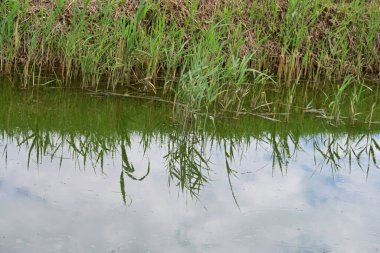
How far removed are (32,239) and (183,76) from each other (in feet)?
7.05

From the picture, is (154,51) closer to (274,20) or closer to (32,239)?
(274,20)

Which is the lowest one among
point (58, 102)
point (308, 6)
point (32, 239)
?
point (32, 239)

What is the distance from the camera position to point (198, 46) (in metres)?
5.57

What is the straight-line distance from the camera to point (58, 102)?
5570 millimetres

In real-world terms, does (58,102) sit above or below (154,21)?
below

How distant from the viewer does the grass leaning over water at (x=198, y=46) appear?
5734 millimetres

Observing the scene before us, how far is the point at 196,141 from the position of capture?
4.90m

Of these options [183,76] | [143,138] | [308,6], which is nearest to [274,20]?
[308,6]

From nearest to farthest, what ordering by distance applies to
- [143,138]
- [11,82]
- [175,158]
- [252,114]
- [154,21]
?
[175,158]
[143,138]
[252,114]
[11,82]
[154,21]

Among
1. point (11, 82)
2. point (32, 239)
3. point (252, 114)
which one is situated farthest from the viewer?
point (11, 82)

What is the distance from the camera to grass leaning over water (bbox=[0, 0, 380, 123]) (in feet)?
18.8

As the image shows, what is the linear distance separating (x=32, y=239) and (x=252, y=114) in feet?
8.29

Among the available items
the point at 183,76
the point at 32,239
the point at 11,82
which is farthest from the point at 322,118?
the point at 32,239

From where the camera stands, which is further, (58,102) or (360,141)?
(58,102)
